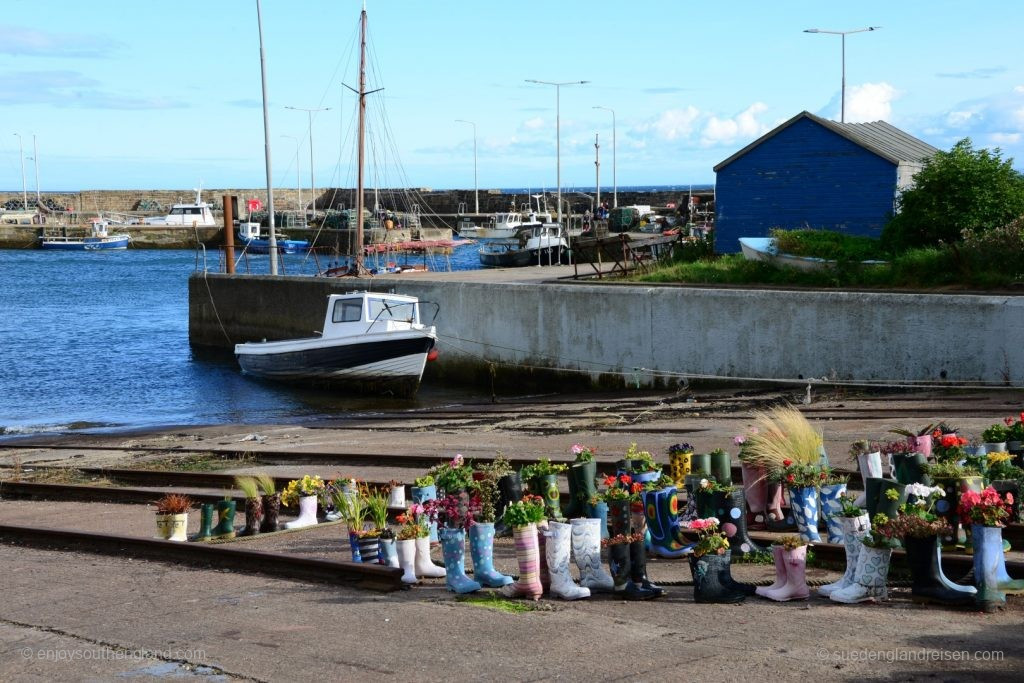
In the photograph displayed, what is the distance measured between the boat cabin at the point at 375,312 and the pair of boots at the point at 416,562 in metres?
20.1

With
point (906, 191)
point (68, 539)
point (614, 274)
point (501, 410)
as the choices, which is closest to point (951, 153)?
point (906, 191)

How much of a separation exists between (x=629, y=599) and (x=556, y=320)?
722 inches

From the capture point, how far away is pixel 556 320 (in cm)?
2733

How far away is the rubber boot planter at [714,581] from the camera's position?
29.1 feet

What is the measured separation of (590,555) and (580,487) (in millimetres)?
2037

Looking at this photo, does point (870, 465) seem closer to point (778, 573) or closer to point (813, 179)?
point (778, 573)

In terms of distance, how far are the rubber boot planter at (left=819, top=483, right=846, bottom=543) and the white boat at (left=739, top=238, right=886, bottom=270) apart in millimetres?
16653

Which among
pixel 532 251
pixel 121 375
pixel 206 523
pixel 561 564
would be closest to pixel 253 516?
pixel 206 523

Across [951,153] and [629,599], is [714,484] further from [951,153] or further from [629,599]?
[951,153]

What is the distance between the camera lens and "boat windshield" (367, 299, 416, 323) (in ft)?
99.8

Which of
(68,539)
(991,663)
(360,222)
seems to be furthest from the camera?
(360,222)

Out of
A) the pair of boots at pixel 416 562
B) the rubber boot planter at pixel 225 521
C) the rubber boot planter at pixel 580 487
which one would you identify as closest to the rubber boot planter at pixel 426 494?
the pair of boots at pixel 416 562

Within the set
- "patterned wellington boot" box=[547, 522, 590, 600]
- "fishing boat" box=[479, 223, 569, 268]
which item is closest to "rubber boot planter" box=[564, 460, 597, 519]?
"patterned wellington boot" box=[547, 522, 590, 600]

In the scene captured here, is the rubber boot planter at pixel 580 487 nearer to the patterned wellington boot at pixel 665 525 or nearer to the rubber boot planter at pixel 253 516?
the patterned wellington boot at pixel 665 525
